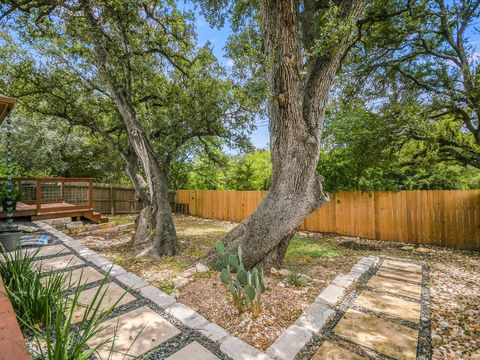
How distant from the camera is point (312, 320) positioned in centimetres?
214

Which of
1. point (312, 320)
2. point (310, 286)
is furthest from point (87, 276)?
point (310, 286)

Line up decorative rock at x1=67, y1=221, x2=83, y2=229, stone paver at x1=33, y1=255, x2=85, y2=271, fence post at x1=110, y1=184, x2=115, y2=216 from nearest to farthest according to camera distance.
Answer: stone paver at x1=33, y1=255, x2=85, y2=271 < decorative rock at x1=67, y1=221, x2=83, y2=229 < fence post at x1=110, y1=184, x2=115, y2=216

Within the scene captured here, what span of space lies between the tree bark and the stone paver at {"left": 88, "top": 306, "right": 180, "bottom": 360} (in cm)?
252

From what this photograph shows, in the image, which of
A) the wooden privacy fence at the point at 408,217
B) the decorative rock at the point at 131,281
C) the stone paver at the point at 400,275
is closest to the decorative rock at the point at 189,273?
the decorative rock at the point at 131,281

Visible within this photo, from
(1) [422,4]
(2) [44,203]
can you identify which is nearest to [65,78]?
(2) [44,203]

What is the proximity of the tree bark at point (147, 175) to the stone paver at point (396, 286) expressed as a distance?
3.58m

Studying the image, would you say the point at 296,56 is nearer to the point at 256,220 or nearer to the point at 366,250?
the point at 256,220

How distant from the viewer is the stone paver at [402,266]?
147 inches

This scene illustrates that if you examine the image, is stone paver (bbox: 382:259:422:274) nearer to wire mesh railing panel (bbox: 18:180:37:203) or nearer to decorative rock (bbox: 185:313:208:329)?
decorative rock (bbox: 185:313:208:329)

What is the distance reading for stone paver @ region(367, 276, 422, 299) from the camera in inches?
113

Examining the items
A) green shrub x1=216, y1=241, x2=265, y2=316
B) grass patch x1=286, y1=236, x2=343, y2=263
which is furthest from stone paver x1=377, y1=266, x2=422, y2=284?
green shrub x1=216, y1=241, x2=265, y2=316

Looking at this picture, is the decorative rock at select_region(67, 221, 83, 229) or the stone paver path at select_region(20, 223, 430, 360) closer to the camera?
the stone paver path at select_region(20, 223, 430, 360)

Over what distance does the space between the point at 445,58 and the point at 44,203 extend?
40.1ft

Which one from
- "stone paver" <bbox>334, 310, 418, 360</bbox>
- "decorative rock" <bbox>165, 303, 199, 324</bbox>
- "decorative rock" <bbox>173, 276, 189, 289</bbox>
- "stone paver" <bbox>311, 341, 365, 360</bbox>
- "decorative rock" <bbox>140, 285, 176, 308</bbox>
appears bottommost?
"stone paver" <bbox>334, 310, 418, 360</bbox>
